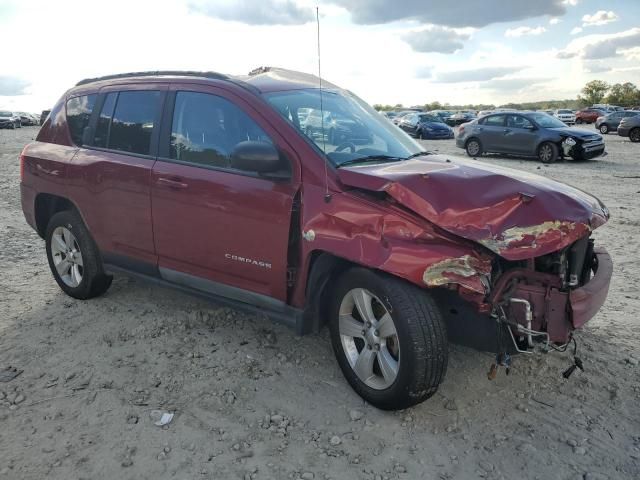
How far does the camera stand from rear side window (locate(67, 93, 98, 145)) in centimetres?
479

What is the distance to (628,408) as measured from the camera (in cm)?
331

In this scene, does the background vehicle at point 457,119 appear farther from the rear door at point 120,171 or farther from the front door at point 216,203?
the front door at point 216,203

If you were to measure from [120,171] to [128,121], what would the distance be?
0.42 metres

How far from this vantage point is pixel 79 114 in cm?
488

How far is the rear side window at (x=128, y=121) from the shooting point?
425 centimetres

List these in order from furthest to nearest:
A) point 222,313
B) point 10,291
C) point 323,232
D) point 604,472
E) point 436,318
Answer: point 10,291 < point 222,313 < point 323,232 < point 436,318 < point 604,472

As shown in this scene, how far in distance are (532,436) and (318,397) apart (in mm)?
1223

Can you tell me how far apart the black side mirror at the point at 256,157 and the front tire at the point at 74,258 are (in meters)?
2.05

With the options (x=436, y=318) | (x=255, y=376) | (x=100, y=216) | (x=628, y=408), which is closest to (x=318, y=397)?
(x=255, y=376)

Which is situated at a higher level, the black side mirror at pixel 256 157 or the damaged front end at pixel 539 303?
the black side mirror at pixel 256 157

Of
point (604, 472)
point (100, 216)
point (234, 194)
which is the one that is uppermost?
point (234, 194)

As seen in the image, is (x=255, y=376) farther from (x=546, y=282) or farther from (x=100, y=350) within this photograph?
(x=546, y=282)

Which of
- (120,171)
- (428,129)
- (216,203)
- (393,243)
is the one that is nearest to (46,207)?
(120,171)

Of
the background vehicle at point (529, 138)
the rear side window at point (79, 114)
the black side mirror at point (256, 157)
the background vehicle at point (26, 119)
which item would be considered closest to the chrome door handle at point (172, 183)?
the black side mirror at point (256, 157)
